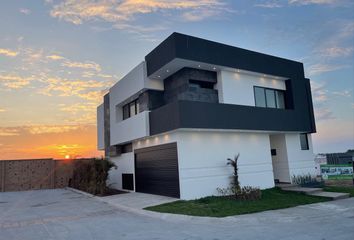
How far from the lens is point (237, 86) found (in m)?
16.5

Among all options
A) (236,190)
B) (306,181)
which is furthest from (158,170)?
(306,181)

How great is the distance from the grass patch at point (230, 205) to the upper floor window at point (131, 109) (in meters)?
8.33

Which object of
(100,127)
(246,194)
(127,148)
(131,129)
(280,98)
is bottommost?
(246,194)

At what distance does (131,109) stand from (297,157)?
1186 cm

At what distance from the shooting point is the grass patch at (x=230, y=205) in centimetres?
1066

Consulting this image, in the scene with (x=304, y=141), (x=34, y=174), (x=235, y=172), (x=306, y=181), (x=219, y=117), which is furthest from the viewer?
(x=34, y=174)

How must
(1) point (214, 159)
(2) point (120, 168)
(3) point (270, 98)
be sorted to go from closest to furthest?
(1) point (214, 159)
(3) point (270, 98)
(2) point (120, 168)

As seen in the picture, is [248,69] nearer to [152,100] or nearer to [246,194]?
[152,100]

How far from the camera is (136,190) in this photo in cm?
1869

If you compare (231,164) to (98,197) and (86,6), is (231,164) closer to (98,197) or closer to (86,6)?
(98,197)

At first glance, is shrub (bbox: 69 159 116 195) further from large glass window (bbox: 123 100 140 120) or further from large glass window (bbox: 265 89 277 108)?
large glass window (bbox: 265 89 277 108)

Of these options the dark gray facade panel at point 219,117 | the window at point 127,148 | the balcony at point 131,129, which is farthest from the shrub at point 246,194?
the window at point 127,148

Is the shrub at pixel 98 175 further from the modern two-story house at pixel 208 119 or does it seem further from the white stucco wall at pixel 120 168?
the modern two-story house at pixel 208 119

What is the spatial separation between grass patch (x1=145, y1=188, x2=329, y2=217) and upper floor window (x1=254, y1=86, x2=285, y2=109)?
5.99 m
